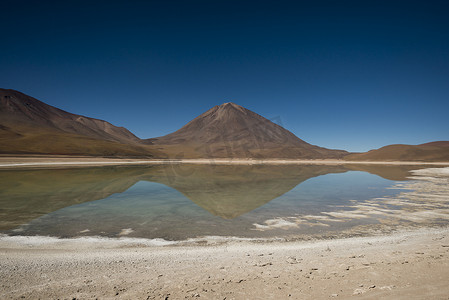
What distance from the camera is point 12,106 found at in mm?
197250

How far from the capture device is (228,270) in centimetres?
473

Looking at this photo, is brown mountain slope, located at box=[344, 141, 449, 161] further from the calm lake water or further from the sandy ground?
the sandy ground

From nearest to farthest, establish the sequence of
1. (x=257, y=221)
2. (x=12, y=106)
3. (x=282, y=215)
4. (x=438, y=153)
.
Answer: (x=257, y=221)
(x=282, y=215)
(x=438, y=153)
(x=12, y=106)

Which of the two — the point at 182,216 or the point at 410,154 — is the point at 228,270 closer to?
the point at 182,216

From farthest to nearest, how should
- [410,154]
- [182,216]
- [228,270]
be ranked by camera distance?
[410,154]
[182,216]
[228,270]

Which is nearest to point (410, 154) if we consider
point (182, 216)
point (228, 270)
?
point (182, 216)

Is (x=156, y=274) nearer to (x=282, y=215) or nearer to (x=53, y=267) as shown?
(x=53, y=267)

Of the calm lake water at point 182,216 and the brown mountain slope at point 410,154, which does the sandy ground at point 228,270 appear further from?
the brown mountain slope at point 410,154

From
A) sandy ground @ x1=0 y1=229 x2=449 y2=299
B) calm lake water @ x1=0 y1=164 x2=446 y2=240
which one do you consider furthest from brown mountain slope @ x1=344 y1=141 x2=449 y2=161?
sandy ground @ x1=0 y1=229 x2=449 y2=299

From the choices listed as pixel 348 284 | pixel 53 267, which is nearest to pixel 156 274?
pixel 53 267

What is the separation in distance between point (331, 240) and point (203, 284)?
4.69 meters

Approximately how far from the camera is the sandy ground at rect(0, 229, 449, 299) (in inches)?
148

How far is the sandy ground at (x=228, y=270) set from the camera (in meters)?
3.77

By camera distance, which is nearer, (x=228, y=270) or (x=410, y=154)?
(x=228, y=270)
